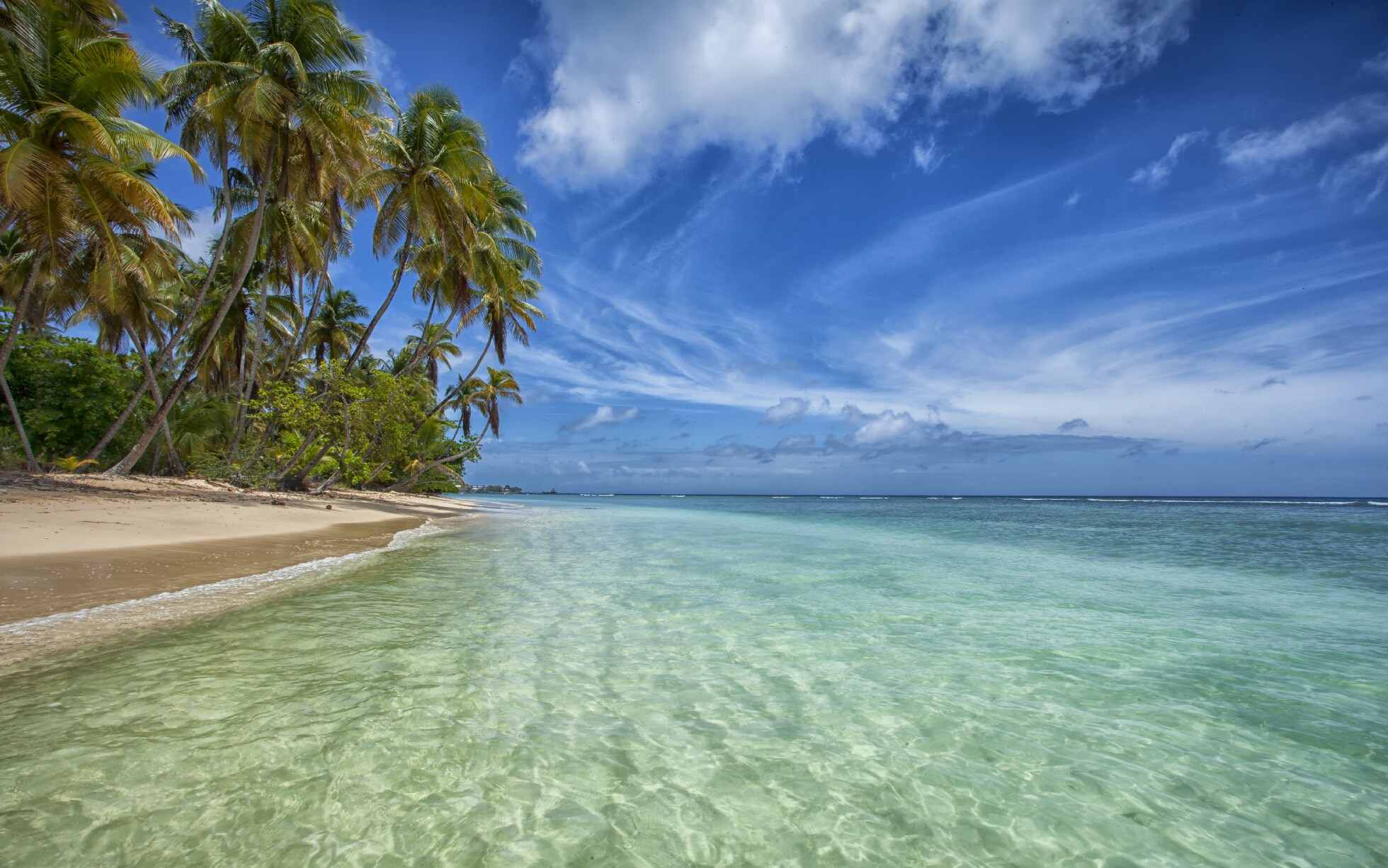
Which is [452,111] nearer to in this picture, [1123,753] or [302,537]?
[302,537]

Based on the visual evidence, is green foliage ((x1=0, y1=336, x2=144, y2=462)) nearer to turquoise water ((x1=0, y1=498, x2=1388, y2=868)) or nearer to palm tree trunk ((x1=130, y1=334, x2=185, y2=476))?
palm tree trunk ((x1=130, y1=334, x2=185, y2=476))

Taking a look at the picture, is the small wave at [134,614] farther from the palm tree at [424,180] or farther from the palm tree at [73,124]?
the palm tree at [424,180]

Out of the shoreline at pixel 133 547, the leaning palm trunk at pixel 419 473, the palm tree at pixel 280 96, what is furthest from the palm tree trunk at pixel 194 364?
A: the leaning palm trunk at pixel 419 473

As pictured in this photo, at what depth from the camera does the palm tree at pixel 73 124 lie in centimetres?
1075

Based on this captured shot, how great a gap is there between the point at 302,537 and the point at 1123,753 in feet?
44.5

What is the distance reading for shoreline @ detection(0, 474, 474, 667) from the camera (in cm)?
504

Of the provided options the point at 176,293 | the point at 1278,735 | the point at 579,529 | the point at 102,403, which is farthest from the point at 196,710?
the point at 176,293

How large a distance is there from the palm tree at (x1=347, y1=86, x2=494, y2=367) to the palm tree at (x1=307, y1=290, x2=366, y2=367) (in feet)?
32.4

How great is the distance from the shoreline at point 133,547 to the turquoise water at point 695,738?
2.77ft

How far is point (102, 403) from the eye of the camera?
742 inches

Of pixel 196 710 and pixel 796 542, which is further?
pixel 796 542

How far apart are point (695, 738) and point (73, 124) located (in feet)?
51.9

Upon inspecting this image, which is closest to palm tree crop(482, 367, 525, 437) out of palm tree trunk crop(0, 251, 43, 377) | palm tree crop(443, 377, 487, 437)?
palm tree crop(443, 377, 487, 437)

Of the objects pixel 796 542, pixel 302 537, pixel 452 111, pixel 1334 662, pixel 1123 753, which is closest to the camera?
pixel 1123 753
